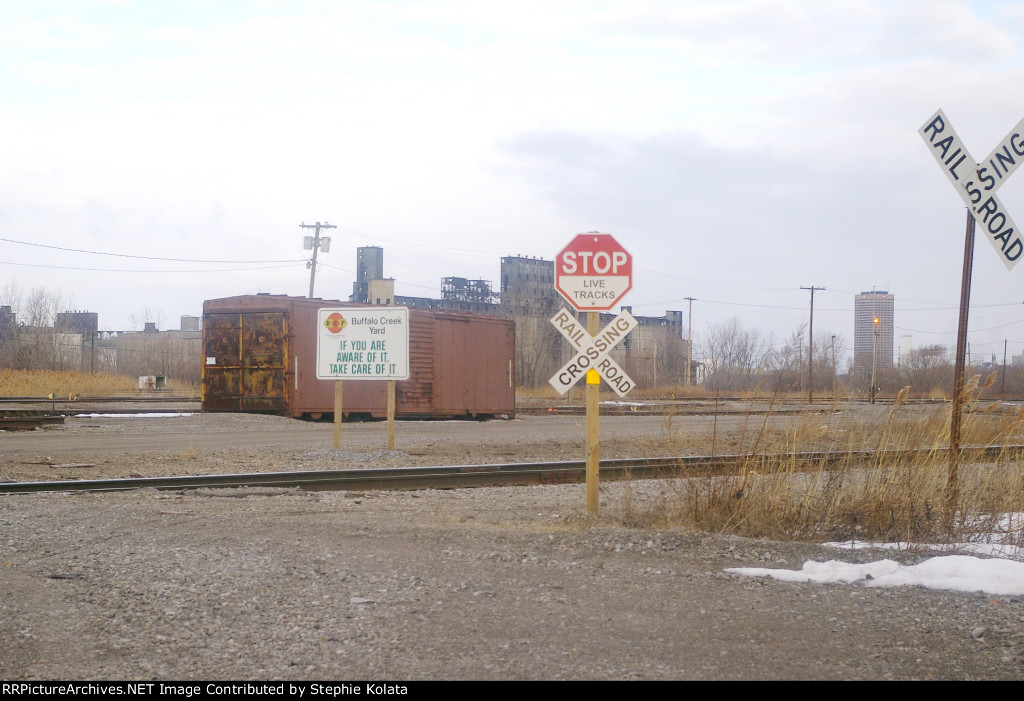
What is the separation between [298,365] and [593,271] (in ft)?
57.7

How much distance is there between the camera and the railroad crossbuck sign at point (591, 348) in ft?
26.8

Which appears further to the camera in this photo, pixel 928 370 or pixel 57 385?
pixel 928 370

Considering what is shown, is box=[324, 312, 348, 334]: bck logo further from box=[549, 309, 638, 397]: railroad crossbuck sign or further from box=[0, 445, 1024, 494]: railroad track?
box=[549, 309, 638, 397]: railroad crossbuck sign

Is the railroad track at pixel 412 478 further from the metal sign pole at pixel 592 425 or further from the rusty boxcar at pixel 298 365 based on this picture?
the rusty boxcar at pixel 298 365

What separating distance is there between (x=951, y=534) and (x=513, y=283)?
6875 centimetres

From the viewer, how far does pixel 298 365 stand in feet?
80.4

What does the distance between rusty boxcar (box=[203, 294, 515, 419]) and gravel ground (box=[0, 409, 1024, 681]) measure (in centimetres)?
1587

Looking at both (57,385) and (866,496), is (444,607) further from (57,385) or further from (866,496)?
(57,385)

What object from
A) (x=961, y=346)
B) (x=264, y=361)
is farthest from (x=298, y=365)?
(x=961, y=346)

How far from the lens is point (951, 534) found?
723 cm

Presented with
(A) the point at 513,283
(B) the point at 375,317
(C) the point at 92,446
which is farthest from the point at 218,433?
(A) the point at 513,283

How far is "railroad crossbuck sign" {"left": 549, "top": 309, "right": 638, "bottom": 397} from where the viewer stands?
816cm

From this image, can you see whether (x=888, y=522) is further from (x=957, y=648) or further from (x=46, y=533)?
(x=46, y=533)

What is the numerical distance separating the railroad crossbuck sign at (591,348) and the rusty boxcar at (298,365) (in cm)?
1697
